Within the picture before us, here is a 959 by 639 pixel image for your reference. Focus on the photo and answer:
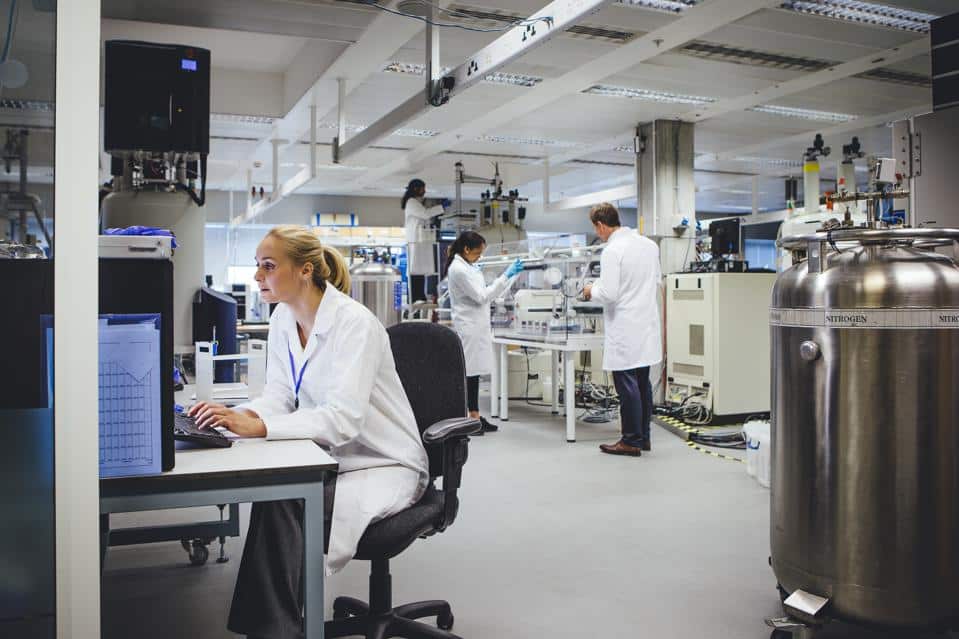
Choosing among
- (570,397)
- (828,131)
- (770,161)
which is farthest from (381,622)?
(770,161)

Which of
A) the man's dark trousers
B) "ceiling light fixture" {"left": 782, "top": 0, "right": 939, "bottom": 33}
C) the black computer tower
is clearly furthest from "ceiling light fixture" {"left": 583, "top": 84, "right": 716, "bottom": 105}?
the black computer tower

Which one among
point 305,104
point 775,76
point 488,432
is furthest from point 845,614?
point 305,104

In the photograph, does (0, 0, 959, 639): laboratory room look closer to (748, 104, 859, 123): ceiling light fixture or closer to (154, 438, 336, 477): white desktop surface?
(154, 438, 336, 477): white desktop surface

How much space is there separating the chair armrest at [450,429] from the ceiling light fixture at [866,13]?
343 centimetres

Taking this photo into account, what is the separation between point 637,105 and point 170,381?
216 inches

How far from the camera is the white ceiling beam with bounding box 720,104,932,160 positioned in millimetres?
6387

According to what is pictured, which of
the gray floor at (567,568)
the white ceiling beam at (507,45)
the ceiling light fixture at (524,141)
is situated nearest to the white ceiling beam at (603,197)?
the ceiling light fixture at (524,141)

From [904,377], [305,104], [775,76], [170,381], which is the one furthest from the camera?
[305,104]

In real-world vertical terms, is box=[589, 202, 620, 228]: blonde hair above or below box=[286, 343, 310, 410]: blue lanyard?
above

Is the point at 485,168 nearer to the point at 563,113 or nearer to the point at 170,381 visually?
the point at 563,113

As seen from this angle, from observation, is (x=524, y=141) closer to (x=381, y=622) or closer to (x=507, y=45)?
(x=507, y=45)

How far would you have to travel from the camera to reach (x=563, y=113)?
256 inches

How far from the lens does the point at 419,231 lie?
6.68 metres

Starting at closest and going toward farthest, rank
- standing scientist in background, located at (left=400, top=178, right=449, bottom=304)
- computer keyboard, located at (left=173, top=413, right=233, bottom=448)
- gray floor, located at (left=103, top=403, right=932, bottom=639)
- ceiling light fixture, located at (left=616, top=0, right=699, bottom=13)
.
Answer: computer keyboard, located at (left=173, top=413, right=233, bottom=448)
gray floor, located at (left=103, top=403, right=932, bottom=639)
ceiling light fixture, located at (left=616, top=0, right=699, bottom=13)
standing scientist in background, located at (left=400, top=178, right=449, bottom=304)
